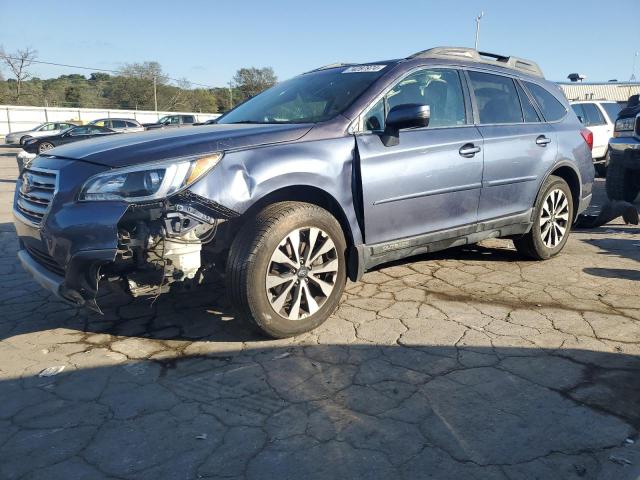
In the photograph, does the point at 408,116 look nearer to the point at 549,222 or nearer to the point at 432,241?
the point at 432,241

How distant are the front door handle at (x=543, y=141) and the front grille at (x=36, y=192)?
4073mm

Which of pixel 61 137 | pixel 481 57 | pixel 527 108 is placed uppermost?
pixel 61 137

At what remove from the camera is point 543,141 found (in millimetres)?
4840

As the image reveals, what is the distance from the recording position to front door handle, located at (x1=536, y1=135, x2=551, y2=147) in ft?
15.7

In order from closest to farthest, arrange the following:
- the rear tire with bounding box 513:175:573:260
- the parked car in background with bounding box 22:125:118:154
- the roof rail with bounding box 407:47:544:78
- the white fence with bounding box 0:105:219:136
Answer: the roof rail with bounding box 407:47:544:78, the rear tire with bounding box 513:175:573:260, the parked car in background with bounding box 22:125:118:154, the white fence with bounding box 0:105:219:136

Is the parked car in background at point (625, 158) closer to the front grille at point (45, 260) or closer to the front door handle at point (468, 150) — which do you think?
the front door handle at point (468, 150)

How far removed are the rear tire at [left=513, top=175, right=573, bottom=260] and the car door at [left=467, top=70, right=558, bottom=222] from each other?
0.19 m

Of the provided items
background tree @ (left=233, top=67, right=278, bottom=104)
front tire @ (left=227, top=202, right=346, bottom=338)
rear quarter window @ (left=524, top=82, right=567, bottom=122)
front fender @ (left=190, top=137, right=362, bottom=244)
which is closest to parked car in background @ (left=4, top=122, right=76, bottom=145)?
rear quarter window @ (left=524, top=82, right=567, bottom=122)

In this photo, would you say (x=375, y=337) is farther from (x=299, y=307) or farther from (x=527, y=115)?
(x=527, y=115)

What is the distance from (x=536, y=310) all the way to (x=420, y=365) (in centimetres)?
139

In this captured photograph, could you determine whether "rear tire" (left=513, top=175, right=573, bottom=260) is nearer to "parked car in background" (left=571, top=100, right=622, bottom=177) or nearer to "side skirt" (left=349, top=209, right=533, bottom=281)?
"side skirt" (left=349, top=209, right=533, bottom=281)

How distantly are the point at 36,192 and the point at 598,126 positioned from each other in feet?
41.7

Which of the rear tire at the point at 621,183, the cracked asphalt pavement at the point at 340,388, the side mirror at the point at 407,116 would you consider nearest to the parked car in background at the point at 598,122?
the rear tire at the point at 621,183

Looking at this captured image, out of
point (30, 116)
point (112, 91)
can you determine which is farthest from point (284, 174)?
point (112, 91)
